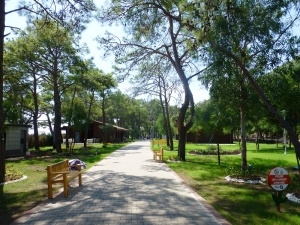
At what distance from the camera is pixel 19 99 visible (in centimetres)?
2353

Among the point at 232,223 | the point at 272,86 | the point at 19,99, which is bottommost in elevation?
the point at 232,223

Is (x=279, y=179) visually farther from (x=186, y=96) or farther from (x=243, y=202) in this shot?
(x=186, y=96)

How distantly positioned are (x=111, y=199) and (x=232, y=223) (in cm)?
320

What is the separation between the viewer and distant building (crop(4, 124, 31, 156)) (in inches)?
888

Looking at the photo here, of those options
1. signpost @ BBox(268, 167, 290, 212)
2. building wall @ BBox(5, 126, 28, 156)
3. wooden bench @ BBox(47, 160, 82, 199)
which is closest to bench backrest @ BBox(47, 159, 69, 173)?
wooden bench @ BBox(47, 160, 82, 199)

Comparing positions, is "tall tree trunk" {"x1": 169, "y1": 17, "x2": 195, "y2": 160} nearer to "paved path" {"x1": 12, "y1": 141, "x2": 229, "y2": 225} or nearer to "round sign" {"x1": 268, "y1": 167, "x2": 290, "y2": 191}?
Answer: "paved path" {"x1": 12, "y1": 141, "x2": 229, "y2": 225}

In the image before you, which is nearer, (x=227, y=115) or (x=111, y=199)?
(x=111, y=199)

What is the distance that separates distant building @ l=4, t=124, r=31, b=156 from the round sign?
67.4 ft

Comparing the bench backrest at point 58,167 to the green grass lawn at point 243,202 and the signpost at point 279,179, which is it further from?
the signpost at point 279,179

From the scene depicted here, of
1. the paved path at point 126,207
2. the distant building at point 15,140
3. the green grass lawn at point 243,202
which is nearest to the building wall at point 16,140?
the distant building at point 15,140

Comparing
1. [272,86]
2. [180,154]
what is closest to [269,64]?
[272,86]

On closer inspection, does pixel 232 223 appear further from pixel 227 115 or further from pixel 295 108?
pixel 227 115

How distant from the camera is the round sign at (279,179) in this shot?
6.38 m

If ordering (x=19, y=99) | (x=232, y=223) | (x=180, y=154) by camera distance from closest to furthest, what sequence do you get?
(x=232, y=223) < (x=180, y=154) < (x=19, y=99)
